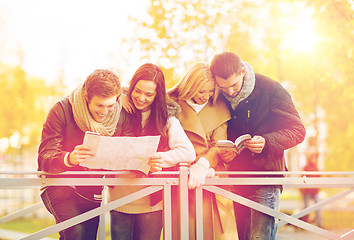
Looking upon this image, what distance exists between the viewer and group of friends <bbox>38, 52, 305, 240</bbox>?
3.64m

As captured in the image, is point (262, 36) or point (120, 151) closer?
point (120, 151)

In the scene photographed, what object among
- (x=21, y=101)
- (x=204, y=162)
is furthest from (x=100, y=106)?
(x=21, y=101)

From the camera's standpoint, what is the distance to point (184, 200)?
3959 mm

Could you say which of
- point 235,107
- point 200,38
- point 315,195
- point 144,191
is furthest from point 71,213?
point 315,195

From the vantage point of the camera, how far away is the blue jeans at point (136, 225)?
4.00m

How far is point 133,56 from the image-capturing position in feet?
26.1

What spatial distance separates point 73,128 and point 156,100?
62cm

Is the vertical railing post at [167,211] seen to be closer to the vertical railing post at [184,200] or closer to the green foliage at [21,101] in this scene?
the vertical railing post at [184,200]

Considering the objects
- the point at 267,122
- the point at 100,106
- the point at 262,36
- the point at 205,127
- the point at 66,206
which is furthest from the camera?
the point at 262,36

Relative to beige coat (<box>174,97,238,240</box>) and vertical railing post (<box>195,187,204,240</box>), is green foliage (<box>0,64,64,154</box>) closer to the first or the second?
beige coat (<box>174,97,238,240</box>)

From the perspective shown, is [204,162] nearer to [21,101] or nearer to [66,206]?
[66,206]

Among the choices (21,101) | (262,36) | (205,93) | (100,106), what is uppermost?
(262,36)

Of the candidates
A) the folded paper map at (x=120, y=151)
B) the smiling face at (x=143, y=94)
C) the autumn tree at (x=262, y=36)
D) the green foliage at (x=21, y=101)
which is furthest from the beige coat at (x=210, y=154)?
the green foliage at (x=21, y=101)

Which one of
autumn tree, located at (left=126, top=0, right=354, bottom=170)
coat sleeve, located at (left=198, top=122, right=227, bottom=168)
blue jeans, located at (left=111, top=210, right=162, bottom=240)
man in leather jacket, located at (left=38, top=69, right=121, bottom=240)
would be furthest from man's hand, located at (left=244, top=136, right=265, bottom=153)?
autumn tree, located at (left=126, top=0, right=354, bottom=170)
